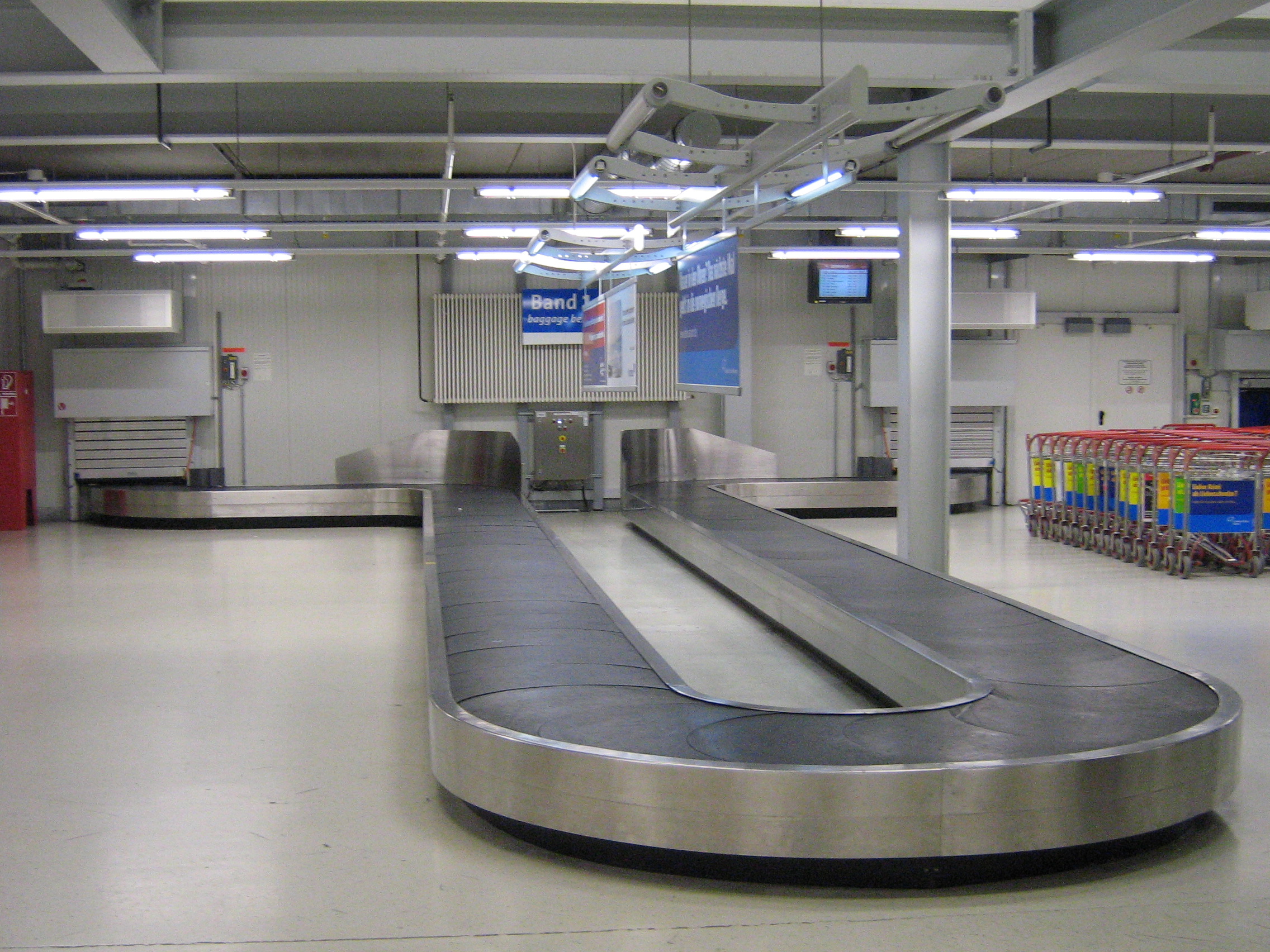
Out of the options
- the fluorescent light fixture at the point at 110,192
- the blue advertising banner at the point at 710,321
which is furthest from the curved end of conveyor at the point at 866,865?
the fluorescent light fixture at the point at 110,192

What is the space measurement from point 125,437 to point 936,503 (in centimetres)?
1100

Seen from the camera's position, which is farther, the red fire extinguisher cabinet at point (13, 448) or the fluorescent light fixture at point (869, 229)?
the red fire extinguisher cabinet at point (13, 448)

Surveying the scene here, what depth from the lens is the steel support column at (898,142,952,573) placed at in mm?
8633

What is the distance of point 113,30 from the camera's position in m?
5.99

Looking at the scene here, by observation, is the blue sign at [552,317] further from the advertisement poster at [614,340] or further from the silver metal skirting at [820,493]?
the silver metal skirting at [820,493]

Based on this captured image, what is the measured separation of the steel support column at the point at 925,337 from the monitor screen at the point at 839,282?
22.8ft

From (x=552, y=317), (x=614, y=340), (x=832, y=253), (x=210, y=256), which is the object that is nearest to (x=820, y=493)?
(x=832, y=253)

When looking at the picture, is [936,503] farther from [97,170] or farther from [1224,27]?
[97,170]

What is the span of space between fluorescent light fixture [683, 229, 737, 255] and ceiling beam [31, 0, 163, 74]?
349cm

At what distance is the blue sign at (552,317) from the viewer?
623 inches

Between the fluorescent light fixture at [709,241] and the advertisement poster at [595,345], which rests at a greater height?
the fluorescent light fixture at [709,241]

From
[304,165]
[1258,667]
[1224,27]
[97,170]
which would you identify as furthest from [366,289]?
[1258,667]

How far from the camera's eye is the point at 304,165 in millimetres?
13484

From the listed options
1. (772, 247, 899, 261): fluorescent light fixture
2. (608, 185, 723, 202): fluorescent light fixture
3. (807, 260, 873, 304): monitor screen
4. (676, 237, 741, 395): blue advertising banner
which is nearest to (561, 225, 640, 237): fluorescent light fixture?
(676, 237, 741, 395): blue advertising banner
